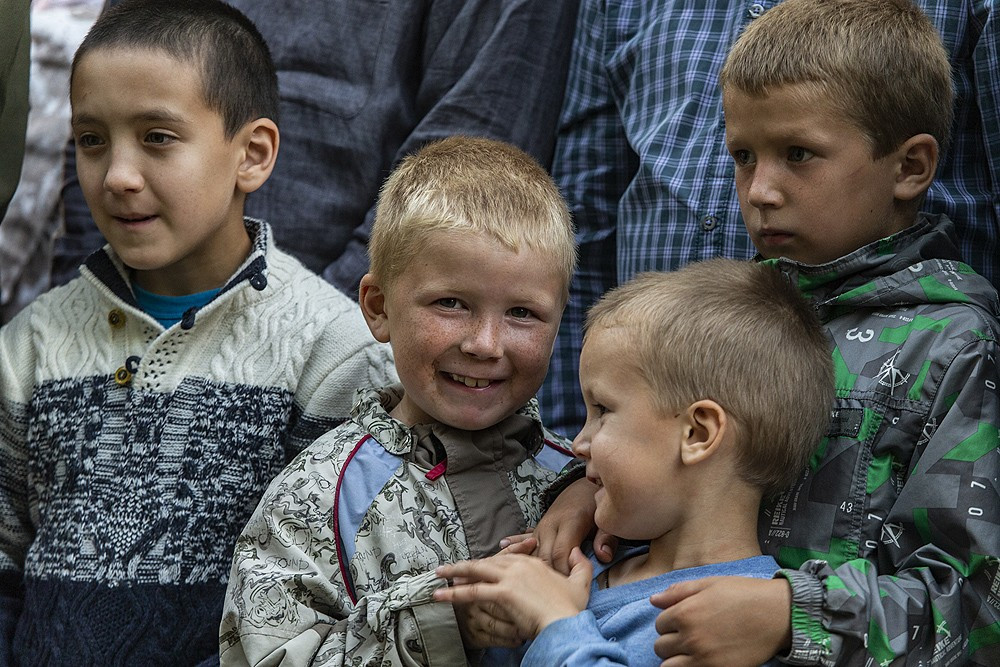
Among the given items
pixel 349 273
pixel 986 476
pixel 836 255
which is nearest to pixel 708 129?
pixel 836 255

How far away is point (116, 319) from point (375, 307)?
1.97 feet

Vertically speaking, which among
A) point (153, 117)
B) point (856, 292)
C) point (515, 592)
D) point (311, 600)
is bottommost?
point (311, 600)

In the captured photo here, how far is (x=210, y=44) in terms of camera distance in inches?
92.3

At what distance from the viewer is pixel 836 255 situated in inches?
74.2

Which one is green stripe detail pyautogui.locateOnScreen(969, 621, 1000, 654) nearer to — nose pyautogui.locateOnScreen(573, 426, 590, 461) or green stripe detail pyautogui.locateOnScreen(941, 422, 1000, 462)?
green stripe detail pyautogui.locateOnScreen(941, 422, 1000, 462)

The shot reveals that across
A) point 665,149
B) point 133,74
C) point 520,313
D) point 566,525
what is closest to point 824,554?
point 566,525

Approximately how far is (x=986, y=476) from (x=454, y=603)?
77cm

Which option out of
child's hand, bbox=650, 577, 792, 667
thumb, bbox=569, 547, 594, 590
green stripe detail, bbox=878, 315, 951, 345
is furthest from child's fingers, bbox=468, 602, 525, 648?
green stripe detail, bbox=878, 315, 951, 345

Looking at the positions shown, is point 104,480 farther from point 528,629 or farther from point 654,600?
point 654,600

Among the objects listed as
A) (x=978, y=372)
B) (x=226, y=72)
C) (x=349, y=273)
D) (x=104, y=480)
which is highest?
(x=226, y=72)

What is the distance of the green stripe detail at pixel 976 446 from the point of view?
1.64 metres

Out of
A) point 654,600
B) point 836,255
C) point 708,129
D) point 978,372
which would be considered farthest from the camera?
point 708,129

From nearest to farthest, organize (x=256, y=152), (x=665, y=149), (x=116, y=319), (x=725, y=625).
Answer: (x=725, y=625), (x=116, y=319), (x=256, y=152), (x=665, y=149)

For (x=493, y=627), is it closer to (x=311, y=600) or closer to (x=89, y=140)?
(x=311, y=600)
